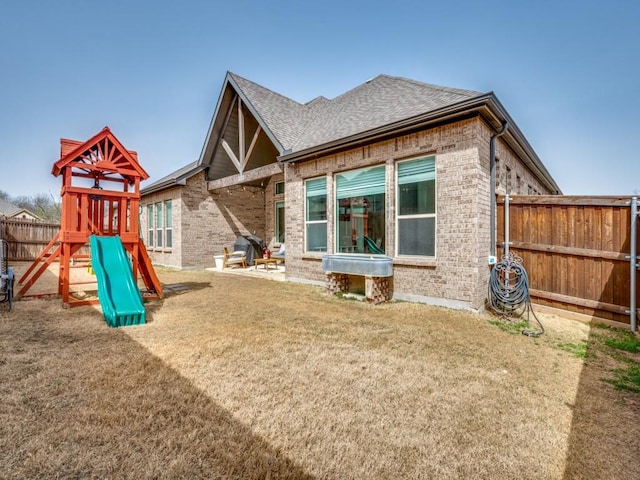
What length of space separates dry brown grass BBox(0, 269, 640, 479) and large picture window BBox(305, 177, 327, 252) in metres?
4.09

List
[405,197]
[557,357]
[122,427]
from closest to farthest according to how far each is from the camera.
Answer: [122,427] < [557,357] < [405,197]

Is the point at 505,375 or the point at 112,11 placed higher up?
the point at 112,11

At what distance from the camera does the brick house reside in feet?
19.9

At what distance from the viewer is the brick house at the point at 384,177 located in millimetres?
6055

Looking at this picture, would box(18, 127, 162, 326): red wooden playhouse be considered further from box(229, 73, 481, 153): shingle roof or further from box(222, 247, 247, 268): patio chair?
box(222, 247, 247, 268): patio chair

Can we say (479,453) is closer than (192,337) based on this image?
Yes

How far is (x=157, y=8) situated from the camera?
8766 mm

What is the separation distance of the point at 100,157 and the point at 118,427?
686 centimetres

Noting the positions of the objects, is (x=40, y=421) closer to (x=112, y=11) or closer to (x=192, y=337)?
(x=192, y=337)

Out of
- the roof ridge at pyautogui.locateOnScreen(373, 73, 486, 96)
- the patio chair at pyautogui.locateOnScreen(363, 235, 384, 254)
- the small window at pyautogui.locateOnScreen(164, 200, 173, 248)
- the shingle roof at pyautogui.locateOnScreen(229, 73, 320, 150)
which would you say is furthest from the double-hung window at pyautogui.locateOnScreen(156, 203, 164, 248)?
the roof ridge at pyautogui.locateOnScreen(373, 73, 486, 96)

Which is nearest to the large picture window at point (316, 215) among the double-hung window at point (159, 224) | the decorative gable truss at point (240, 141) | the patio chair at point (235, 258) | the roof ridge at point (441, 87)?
the decorative gable truss at point (240, 141)

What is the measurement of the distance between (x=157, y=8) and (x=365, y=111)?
662 cm

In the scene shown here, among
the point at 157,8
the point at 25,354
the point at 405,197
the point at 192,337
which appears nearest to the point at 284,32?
the point at 157,8

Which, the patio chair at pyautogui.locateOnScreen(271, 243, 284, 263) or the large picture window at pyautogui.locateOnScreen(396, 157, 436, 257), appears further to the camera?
the patio chair at pyautogui.locateOnScreen(271, 243, 284, 263)
